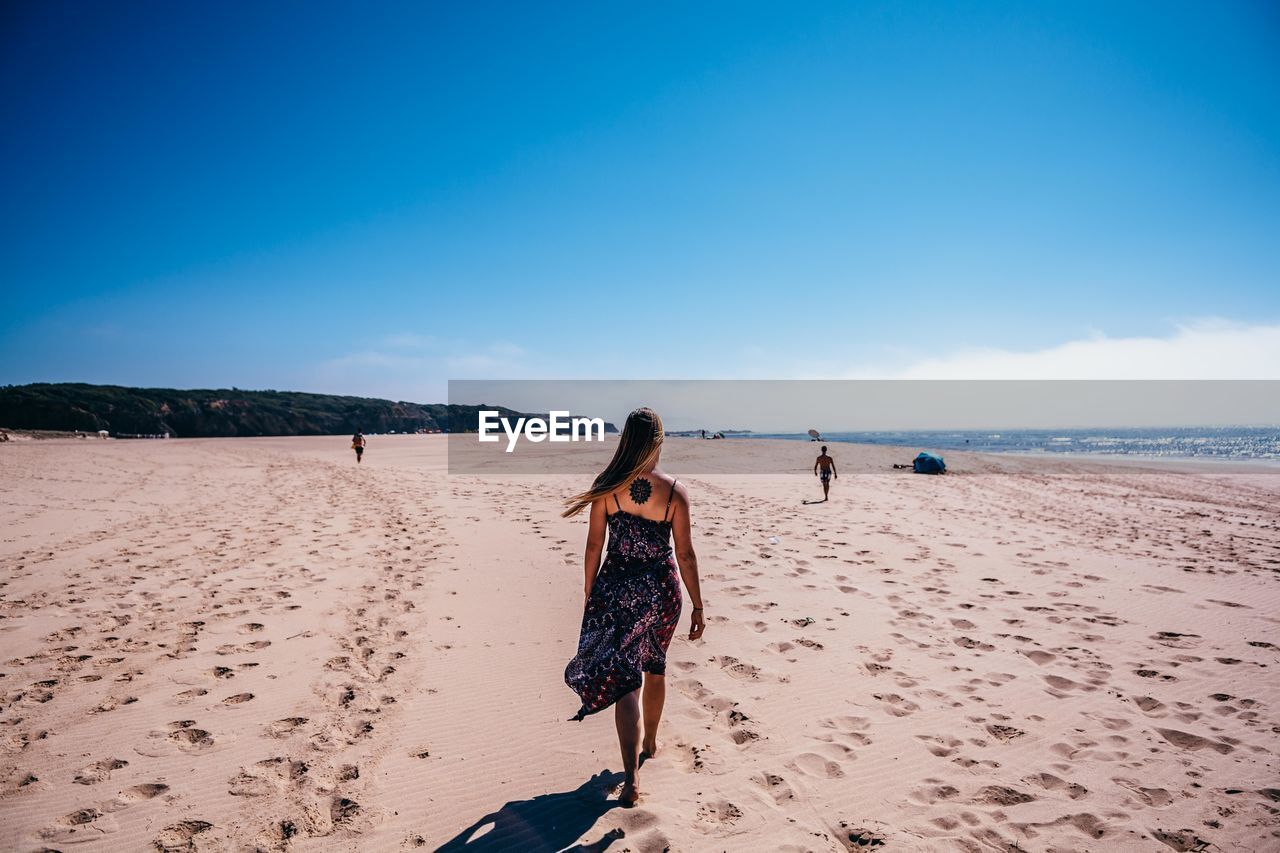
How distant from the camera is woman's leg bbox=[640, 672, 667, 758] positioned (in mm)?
3656

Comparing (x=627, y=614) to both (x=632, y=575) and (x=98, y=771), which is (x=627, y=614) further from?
(x=98, y=771)

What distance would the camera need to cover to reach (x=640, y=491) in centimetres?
348

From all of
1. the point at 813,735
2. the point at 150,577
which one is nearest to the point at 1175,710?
the point at 813,735

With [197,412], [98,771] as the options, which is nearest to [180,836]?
[98,771]

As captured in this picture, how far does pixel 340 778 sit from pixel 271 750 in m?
0.66

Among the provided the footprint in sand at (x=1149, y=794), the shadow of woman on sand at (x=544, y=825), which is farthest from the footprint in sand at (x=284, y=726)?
the footprint in sand at (x=1149, y=794)

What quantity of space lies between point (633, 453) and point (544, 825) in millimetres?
2189

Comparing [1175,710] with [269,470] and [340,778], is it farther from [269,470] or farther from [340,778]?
[269,470]

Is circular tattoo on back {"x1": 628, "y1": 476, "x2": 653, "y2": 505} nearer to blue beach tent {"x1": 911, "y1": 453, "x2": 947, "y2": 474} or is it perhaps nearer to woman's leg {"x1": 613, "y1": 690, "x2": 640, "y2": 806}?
woman's leg {"x1": 613, "y1": 690, "x2": 640, "y2": 806}

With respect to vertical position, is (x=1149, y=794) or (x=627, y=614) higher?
(x=627, y=614)

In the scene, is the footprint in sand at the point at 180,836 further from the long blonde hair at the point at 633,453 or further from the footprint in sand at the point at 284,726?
the long blonde hair at the point at 633,453

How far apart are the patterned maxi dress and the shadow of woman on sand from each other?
486 mm

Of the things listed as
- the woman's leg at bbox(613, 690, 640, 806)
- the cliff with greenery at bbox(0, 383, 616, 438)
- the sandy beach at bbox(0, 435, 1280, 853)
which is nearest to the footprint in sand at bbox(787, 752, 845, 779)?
the sandy beach at bbox(0, 435, 1280, 853)

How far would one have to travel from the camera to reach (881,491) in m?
17.9
